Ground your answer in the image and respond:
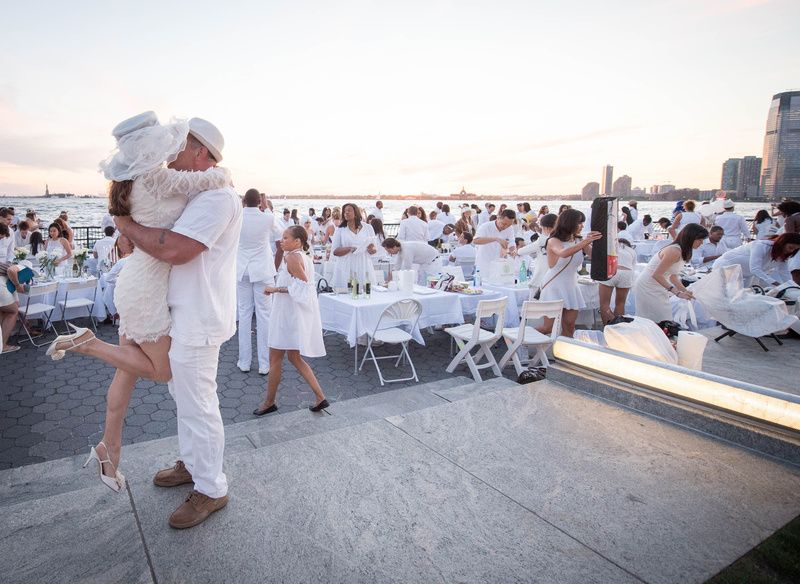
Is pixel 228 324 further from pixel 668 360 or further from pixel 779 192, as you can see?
pixel 779 192

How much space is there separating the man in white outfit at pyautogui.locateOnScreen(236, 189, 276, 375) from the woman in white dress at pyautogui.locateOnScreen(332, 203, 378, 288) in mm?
1445

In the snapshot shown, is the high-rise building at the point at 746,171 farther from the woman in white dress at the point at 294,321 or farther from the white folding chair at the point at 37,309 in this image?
the white folding chair at the point at 37,309

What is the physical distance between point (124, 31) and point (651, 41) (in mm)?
9753

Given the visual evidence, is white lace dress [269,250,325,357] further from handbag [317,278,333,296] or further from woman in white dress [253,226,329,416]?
handbag [317,278,333,296]

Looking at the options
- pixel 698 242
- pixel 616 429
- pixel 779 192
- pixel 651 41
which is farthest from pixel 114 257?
pixel 779 192

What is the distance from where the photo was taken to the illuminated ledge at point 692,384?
114 inches

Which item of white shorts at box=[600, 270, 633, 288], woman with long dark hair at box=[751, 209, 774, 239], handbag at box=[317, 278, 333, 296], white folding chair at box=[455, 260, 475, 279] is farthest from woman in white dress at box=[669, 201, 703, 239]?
handbag at box=[317, 278, 333, 296]

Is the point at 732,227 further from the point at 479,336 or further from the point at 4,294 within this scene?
the point at 4,294

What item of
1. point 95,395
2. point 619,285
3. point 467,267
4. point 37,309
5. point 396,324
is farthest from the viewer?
point 467,267

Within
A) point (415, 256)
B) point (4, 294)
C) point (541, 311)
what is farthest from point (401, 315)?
point (4, 294)

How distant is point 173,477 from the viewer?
2.39 meters

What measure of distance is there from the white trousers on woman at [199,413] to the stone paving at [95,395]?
2184 millimetres

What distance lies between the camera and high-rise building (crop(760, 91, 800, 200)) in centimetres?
A: 1924

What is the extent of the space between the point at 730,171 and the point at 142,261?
63.8 m
